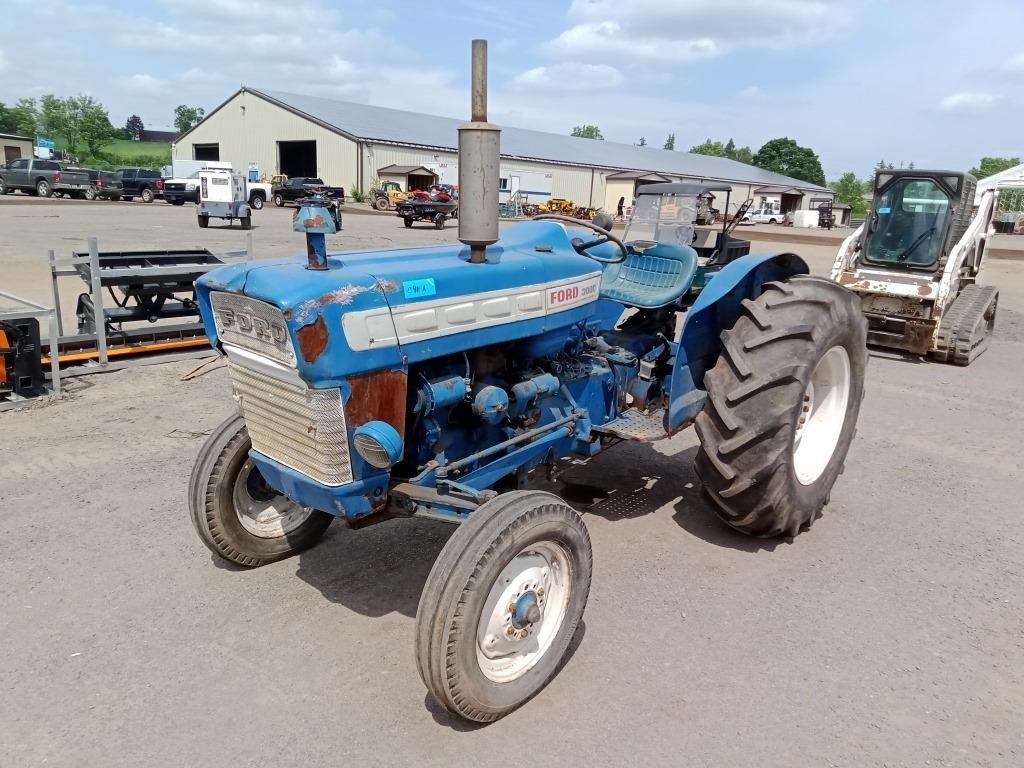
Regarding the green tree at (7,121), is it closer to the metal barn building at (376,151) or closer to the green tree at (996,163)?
the metal barn building at (376,151)

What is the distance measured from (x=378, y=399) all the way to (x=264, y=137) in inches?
1868

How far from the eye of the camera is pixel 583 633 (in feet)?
10.3

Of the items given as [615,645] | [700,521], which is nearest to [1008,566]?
[700,521]

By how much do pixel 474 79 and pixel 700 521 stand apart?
268cm

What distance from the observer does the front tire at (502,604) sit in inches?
94.3

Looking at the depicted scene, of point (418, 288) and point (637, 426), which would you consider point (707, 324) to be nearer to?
point (637, 426)

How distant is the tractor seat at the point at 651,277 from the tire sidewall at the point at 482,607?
5.77 feet

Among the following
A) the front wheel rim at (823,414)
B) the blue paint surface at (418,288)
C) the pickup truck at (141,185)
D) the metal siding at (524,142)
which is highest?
the metal siding at (524,142)

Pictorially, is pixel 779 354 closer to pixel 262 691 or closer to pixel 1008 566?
pixel 1008 566

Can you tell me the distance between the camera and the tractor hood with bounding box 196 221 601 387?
2.52 meters

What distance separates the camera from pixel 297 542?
3.67 meters

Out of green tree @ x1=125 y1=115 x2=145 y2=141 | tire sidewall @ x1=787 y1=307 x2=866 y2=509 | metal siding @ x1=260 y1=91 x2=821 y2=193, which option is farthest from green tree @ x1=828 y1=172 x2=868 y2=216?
green tree @ x1=125 y1=115 x2=145 y2=141

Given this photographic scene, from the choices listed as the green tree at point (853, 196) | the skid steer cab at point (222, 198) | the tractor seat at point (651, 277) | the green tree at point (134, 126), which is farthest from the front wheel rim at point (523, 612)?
the green tree at point (134, 126)

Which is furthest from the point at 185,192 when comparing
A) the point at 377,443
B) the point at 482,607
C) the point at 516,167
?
the point at 482,607
